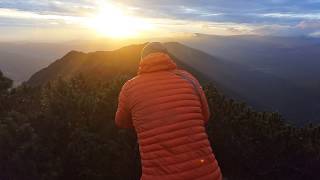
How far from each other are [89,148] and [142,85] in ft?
16.6

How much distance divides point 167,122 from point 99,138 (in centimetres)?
537

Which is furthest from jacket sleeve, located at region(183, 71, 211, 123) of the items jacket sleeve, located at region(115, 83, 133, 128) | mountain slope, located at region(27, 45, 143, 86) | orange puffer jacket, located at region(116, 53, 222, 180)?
mountain slope, located at region(27, 45, 143, 86)

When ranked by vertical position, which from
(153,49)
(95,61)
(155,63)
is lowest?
(95,61)

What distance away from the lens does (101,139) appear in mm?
9875

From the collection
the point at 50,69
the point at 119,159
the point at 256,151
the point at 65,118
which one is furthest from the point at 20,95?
the point at 50,69

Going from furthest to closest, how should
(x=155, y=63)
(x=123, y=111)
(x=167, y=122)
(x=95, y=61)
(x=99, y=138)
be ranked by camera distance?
(x=95, y=61) → (x=99, y=138) → (x=123, y=111) → (x=155, y=63) → (x=167, y=122)

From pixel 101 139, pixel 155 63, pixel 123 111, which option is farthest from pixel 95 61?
pixel 155 63

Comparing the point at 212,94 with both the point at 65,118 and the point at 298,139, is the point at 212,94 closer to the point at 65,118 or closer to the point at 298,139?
the point at 298,139

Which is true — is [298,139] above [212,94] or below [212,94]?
below

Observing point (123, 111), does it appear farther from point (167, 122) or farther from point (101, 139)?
point (101, 139)

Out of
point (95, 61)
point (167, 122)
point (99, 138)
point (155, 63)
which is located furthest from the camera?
point (95, 61)

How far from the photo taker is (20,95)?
40.5 ft

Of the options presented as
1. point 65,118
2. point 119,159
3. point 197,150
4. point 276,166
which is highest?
point 197,150

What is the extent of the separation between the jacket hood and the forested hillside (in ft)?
14.4
